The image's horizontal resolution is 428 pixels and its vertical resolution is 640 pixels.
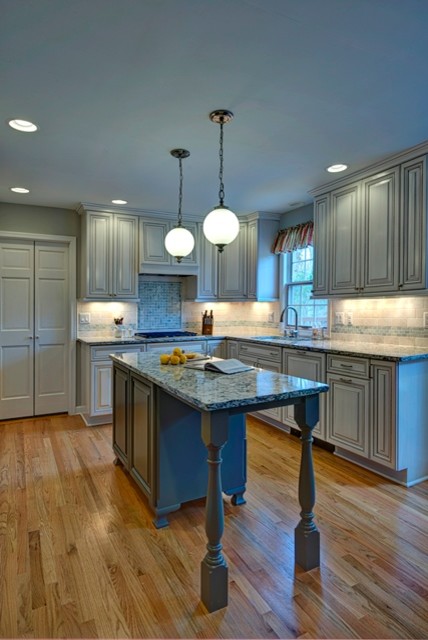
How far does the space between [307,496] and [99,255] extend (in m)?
3.56

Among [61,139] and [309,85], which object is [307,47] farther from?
[61,139]

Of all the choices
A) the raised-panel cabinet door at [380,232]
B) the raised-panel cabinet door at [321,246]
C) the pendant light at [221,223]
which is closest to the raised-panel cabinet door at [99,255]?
the raised-panel cabinet door at [321,246]

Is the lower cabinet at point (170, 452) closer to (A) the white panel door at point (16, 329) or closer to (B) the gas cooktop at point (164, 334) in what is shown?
(B) the gas cooktop at point (164, 334)

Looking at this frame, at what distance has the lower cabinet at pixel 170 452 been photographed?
227 cm

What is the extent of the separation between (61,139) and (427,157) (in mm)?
2703

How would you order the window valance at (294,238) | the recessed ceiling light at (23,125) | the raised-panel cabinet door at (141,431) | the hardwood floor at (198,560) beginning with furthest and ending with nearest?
the window valance at (294,238)
the recessed ceiling light at (23,125)
the raised-panel cabinet door at (141,431)
the hardwood floor at (198,560)

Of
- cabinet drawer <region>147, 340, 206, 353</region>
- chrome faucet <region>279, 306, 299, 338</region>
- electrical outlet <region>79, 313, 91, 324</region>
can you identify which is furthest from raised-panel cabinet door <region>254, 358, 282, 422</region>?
electrical outlet <region>79, 313, 91, 324</region>

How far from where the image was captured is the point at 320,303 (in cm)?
433

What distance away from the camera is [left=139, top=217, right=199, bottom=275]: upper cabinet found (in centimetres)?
473

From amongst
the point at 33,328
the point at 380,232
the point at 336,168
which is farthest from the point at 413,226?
the point at 33,328

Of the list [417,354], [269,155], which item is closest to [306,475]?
[417,354]

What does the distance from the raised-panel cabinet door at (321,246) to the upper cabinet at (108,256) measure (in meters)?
2.17

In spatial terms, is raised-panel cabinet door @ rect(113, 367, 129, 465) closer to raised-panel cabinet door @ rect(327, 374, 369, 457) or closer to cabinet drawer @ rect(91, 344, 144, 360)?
cabinet drawer @ rect(91, 344, 144, 360)

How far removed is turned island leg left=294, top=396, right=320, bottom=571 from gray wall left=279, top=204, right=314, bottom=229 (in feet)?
10.1
